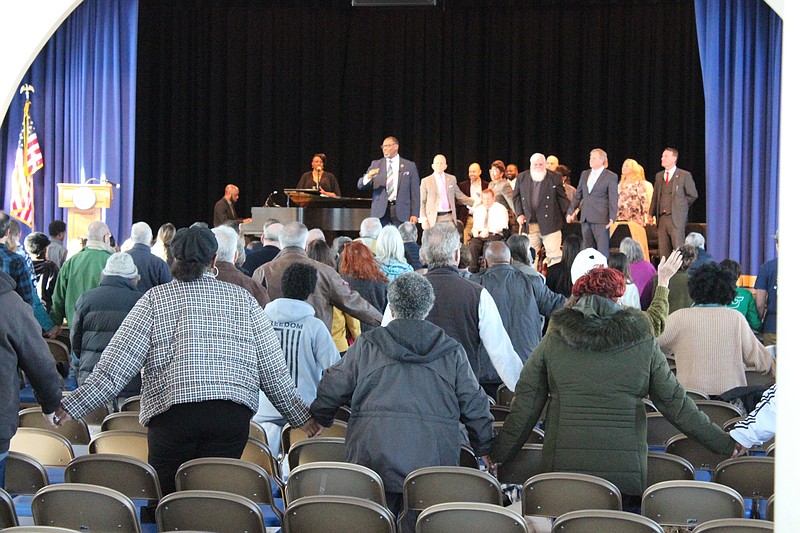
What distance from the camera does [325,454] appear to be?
181 inches

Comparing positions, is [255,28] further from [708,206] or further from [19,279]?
[19,279]

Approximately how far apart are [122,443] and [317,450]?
33.6 inches

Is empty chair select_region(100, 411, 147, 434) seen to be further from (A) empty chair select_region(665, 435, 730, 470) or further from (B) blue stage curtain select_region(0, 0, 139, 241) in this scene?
(B) blue stage curtain select_region(0, 0, 139, 241)

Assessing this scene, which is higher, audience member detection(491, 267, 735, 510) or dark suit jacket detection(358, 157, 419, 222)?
dark suit jacket detection(358, 157, 419, 222)

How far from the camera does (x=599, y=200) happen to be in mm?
12555

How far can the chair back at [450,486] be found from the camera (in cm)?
390

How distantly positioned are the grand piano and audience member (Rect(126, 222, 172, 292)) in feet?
17.8

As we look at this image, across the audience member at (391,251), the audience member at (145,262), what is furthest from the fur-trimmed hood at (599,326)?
the audience member at (145,262)

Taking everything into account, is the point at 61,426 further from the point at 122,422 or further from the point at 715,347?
the point at 715,347

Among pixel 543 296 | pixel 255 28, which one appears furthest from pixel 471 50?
pixel 543 296

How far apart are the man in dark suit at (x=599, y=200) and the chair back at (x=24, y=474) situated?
9.12 m

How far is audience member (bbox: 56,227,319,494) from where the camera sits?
426 centimetres

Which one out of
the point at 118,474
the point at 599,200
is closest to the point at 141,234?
the point at 118,474

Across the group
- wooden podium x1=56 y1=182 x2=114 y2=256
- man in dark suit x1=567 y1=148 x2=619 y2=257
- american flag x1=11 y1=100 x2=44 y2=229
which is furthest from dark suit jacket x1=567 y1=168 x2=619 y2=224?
american flag x1=11 y1=100 x2=44 y2=229
